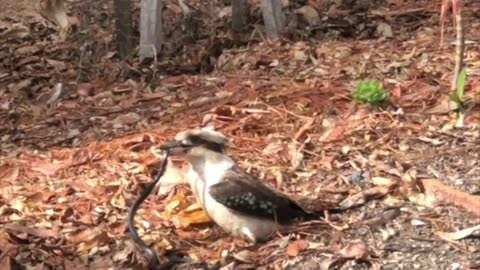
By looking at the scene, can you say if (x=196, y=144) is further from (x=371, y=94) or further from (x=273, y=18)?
(x=273, y=18)

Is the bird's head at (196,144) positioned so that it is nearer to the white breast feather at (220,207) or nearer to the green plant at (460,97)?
the white breast feather at (220,207)

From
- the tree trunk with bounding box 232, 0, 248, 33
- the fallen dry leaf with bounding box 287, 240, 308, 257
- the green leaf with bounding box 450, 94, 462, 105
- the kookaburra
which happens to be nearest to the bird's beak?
the kookaburra

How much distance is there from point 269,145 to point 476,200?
1.20 m

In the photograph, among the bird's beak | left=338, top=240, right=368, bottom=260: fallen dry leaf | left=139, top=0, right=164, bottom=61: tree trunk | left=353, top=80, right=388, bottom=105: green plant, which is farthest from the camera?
left=139, top=0, right=164, bottom=61: tree trunk

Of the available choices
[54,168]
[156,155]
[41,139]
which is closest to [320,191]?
[156,155]

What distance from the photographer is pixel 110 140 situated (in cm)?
564

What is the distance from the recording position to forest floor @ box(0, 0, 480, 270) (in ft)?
13.8

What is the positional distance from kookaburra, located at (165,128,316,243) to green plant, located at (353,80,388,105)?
3.86 ft

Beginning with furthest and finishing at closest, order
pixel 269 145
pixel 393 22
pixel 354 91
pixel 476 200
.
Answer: pixel 393 22 < pixel 354 91 < pixel 269 145 < pixel 476 200

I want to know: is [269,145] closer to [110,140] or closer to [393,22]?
[110,140]

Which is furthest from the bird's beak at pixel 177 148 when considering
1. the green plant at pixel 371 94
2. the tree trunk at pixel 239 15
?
the tree trunk at pixel 239 15

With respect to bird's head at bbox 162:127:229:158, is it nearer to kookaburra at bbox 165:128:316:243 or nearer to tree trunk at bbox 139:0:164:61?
kookaburra at bbox 165:128:316:243

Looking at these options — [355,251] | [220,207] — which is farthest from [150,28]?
[355,251]

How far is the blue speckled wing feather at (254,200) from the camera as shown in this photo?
13.6ft
